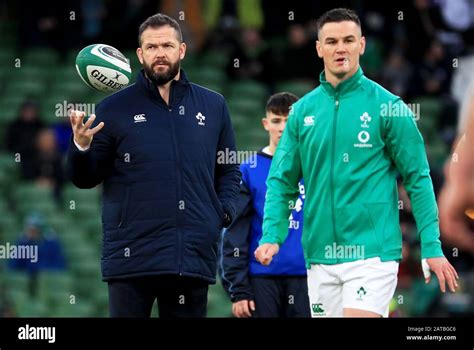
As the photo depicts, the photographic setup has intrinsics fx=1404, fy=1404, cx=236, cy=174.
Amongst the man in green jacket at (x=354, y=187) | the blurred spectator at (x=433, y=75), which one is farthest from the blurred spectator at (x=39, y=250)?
the man in green jacket at (x=354, y=187)

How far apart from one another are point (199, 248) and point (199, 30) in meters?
10.5

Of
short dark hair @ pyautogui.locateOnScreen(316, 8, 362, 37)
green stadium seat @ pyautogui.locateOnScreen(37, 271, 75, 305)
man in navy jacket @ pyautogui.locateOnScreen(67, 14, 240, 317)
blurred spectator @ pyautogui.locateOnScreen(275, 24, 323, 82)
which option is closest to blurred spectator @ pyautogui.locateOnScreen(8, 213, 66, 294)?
green stadium seat @ pyautogui.locateOnScreen(37, 271, 75, 305)

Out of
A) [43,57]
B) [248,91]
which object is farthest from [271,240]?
[43,57]

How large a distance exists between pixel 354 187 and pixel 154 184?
3.23 ft

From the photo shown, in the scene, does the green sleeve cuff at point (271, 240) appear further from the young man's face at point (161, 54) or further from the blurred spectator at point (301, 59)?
the blurred spectator at point (301, 59)

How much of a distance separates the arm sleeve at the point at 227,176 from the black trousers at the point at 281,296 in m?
1.03

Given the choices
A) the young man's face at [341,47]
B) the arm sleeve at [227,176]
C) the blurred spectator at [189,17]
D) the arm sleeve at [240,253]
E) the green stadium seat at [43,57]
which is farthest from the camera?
the green stadium seat at [43,57]

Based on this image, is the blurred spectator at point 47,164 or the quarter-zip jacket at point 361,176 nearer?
the quarter-zip jacket at point 361,176

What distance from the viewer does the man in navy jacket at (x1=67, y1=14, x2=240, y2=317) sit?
6.82 m

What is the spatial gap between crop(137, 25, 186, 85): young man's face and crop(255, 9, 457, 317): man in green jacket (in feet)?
2.31

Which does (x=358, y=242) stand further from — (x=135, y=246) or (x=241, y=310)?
(x=241, y=310)

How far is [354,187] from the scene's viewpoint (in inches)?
263

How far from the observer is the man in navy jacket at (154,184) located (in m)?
6.82

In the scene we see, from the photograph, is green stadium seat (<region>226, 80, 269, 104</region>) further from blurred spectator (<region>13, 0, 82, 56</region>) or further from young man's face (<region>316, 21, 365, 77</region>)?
young man's face (<region>316, 21, 365, 77</region>)
